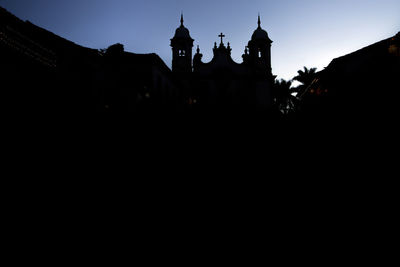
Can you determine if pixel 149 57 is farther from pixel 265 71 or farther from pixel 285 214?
pixel 265 71

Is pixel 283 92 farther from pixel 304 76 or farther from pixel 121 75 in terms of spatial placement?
pixel 121 75

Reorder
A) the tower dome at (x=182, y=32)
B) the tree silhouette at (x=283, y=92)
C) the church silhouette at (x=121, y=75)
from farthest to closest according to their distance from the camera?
the tree silhouette at (x=283, y=92), the tower dome at (x=182, y=32), the church silhouette at (x=121, y=75)

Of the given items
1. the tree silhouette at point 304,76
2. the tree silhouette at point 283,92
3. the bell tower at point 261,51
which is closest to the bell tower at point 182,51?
the bell tower at point 261,51

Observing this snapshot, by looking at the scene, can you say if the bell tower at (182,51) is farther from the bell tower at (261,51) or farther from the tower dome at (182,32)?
the bell tower at (261,51)

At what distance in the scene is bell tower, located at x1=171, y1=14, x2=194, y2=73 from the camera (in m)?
27.8

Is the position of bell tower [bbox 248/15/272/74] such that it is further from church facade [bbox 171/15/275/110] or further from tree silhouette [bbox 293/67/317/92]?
tree silhouette [bbox 293/67/317/92]

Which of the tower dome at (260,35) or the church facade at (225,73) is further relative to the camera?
the tower dome at (260,35)

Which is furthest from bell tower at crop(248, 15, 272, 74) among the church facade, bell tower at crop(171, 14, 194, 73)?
bell tower at crop(171, 14, 194, 73)

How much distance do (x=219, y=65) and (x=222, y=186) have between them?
80.1 ft

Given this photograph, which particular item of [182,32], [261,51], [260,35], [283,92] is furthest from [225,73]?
[283,92]

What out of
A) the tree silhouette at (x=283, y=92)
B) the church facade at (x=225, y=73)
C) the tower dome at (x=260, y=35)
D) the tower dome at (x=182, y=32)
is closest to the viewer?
the church facade at (x=225, y=73)

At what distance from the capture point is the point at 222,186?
6.47m

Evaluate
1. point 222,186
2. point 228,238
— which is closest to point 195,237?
point 228,238

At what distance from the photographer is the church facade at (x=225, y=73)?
2656cm
